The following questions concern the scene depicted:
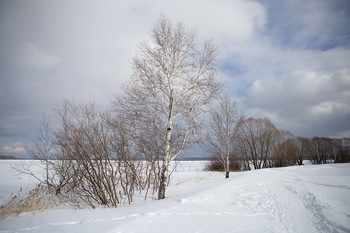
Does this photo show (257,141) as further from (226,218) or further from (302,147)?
(226,218)

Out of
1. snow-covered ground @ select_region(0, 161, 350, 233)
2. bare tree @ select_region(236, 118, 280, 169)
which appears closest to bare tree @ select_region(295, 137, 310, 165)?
bare tree @ select_region(236, 118, 280, 169)

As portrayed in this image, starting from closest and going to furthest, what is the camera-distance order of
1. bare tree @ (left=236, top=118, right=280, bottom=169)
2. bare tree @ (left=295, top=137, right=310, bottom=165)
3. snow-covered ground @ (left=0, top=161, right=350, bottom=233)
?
snow-covered ground @ (left=0, top=161, right=350, bottom=233), bare tree @ (left=236, top=118, right=280, bottom=169), bare tree @ (left=295, top=137, right=310, bottom=165)

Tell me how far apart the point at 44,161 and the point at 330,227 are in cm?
1555

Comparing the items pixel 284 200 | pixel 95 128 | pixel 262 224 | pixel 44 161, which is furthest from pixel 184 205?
pixel 44 161

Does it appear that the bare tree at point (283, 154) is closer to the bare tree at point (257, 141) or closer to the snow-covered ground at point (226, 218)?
the bare tree at point (257, 141)

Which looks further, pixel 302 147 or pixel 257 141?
pixel 302 147

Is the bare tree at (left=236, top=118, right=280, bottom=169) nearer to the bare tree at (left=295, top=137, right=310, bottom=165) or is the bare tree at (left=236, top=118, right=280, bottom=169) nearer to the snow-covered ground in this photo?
the bare tree at (left=295, top=137, right=310, bottom=165)

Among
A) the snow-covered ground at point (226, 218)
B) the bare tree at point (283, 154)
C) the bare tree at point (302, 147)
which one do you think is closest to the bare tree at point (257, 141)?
the bare tree at point (283, 154)

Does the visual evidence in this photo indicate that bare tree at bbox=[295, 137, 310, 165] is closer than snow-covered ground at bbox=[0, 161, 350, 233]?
No

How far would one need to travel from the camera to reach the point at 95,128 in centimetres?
666

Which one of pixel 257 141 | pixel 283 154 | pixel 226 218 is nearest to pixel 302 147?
pixel 283 154

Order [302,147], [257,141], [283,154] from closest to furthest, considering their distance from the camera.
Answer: [257,141] < [283,154] < [302,147]

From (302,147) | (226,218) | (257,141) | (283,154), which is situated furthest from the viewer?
(302,147)

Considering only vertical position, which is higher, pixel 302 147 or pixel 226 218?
pixel 302 147
